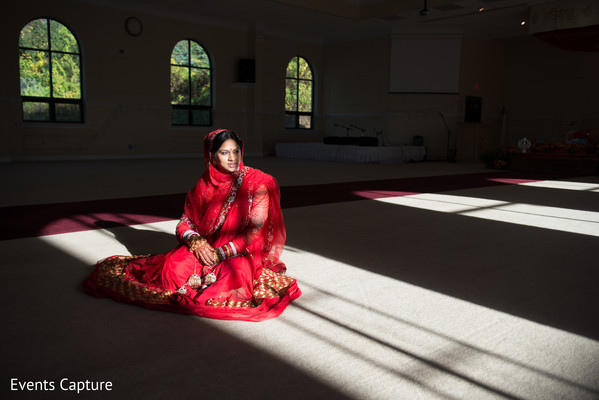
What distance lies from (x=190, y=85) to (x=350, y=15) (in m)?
4.34

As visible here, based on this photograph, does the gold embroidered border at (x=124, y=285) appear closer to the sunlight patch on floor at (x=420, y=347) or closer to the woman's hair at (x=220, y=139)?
the sunlight patch on floor at (x=420, y=347)

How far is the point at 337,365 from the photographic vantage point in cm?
152

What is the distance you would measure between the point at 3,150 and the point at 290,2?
6697 mm

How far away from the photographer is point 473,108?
1308cm

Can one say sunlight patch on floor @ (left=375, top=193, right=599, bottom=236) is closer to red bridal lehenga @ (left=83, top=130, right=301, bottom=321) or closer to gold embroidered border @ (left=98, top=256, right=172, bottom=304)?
red bridal lehenga @ (left=83, top=130, right=301, bottom=321)

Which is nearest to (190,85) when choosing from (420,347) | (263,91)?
(263,91)

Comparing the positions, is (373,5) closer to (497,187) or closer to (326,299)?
(497,187)

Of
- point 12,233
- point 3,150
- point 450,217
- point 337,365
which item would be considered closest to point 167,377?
point 337,365

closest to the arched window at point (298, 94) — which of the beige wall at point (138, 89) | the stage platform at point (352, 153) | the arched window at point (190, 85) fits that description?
the beige wall at point (138, 89)

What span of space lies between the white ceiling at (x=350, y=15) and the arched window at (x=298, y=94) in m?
0.94

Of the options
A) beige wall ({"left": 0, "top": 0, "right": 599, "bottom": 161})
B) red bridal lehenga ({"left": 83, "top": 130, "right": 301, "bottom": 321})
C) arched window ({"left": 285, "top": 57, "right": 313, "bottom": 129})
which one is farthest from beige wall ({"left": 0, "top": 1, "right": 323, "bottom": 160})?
red bridal lehenga ({"left": 83, "top": 130, "right": 301, "bottom": 321})

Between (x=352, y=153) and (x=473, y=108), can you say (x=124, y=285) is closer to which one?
(x=352, y=153)

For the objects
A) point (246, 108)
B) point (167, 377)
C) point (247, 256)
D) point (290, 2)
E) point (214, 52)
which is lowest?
point (167, 377)

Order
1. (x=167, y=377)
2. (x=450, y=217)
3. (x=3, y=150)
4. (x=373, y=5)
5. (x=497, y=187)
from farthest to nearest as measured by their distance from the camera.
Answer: (x=373, y=5), (x=3, y=150), (x=497, y=187), (x=450, y=217), (x=167, y=377)
